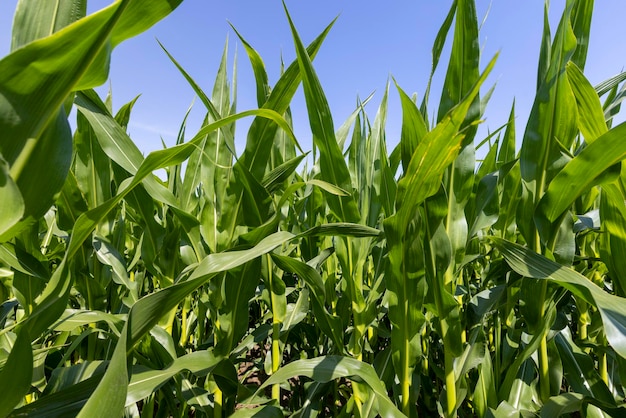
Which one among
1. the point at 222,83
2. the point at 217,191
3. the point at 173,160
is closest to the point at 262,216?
the point at 217,191

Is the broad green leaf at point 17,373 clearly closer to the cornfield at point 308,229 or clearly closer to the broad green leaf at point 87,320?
the cornfield at point 308,229

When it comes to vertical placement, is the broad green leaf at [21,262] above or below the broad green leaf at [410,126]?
above

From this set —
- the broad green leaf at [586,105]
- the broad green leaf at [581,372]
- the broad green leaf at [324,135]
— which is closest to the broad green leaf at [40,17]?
the broad green leaf at [324,135]

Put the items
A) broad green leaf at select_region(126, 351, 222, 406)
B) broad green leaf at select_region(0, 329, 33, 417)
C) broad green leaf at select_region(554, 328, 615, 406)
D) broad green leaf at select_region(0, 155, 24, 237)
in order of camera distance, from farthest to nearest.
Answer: broad green leaf at select_region(554, 328, 615, 406) < broad green leaf at select_region(126, 351, 222, 406) < broad green leaf at select_region(0, 329, 33, 417) < broad green leaf at select_region(0, 155, 24, 237)

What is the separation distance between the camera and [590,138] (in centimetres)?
61

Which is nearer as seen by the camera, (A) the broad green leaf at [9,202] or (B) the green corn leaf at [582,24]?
(A) the broad green leaf at [9,202]

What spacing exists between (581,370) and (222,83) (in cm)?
101

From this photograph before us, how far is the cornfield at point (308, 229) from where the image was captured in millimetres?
348

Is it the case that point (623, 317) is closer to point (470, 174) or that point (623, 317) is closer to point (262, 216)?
point (470, 174)

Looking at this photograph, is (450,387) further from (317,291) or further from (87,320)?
(87,320)

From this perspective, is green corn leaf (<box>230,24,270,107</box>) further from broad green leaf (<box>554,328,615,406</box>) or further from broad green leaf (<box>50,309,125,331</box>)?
broad green leaf (<box>554,328,615,406</box>)

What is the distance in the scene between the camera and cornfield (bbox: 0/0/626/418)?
0.35m

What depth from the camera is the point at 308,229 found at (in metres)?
0.70

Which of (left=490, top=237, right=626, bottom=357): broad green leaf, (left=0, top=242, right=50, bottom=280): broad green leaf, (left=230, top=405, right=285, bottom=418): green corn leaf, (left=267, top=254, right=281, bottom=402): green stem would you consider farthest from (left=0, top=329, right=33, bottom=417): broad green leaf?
(left=490, top=237, right=626, bottom=357): broad green leaf
